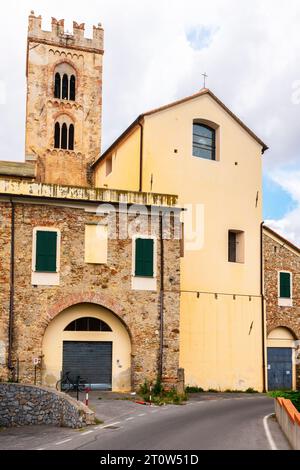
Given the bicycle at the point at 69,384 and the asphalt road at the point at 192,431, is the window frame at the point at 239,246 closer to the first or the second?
the asphalt road at the point at 192,431

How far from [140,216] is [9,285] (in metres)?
6.04

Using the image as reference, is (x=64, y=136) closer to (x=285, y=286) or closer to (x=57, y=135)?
(x=57, y=135)

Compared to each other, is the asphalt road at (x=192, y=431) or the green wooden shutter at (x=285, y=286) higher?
the green wooden shutter at (x=285, y=286)

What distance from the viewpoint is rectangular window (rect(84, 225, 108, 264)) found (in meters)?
25.0

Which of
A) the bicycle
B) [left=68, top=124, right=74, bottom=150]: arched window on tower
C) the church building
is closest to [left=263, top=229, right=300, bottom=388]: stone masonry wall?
the church building

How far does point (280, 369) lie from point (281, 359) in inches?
20.6

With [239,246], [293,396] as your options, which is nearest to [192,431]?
[293,396]

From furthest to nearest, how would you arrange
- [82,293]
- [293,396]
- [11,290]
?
1. [82,293]
2. [11,290]
3. [293,396]

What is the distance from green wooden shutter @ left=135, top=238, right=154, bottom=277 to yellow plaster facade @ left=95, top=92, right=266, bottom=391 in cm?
349

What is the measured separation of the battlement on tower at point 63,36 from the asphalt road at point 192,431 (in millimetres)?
35248

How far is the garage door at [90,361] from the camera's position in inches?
975

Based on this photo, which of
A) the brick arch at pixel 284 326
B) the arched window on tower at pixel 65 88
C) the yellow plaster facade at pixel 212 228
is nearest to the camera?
the yellow plaster facade at pixel 212 228

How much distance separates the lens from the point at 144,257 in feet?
84.2

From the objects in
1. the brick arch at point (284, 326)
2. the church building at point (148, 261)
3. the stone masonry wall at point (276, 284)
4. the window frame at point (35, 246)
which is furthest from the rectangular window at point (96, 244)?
the brick arch at point (284, 326)
